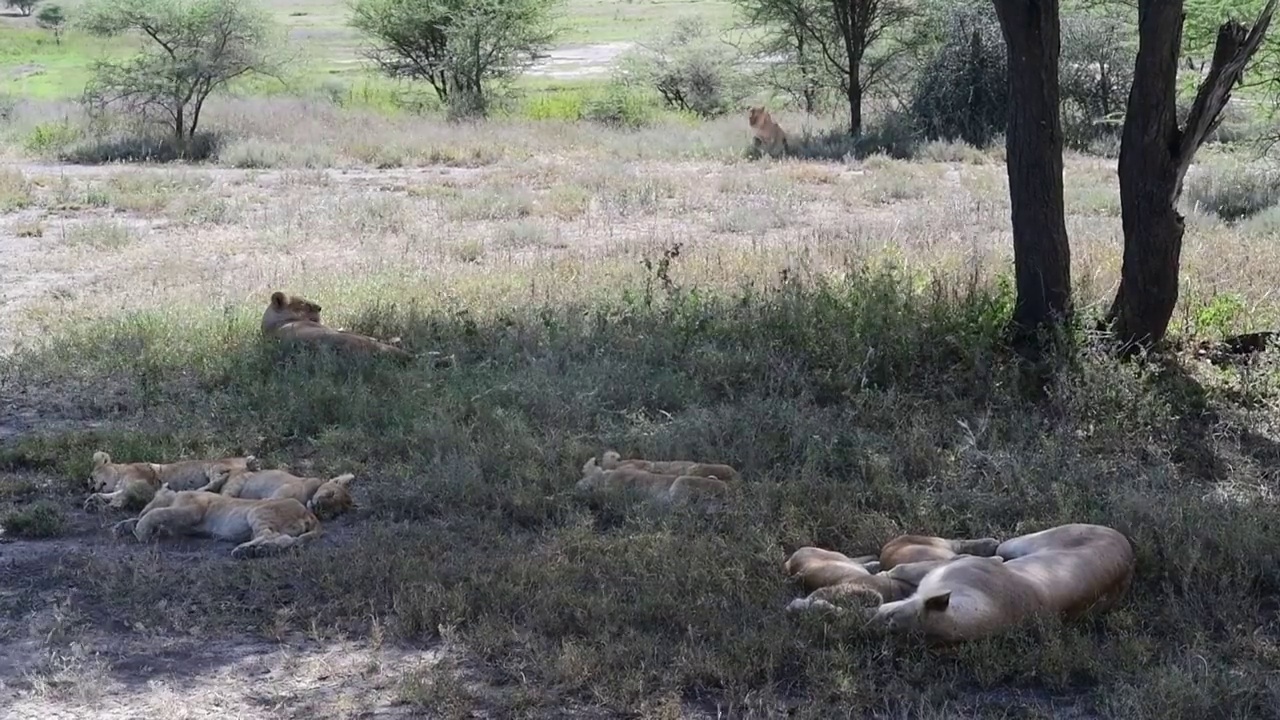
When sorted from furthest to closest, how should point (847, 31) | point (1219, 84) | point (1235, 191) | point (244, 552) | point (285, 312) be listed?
1. point (847, 31)
2. point (1235, 191)
3. point (285, 312)
4. point (1219, 84)
5. point (244, 552)

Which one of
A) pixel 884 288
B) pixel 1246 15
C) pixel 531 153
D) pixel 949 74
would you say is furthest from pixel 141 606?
pixel 949 74

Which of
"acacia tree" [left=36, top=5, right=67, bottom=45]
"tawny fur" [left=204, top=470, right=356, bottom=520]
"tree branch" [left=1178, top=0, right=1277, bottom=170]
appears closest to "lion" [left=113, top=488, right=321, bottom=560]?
"tawny fur" [left=204, top=470, right=356, bottom=520]

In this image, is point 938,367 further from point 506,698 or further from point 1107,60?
point 1107,60

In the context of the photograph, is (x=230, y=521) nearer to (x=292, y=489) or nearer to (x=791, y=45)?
(x=292, y=489)

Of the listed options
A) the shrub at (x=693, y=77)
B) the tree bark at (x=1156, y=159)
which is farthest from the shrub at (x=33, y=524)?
the shrub at (x=693, y=77)

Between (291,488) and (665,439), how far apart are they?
6.69 ft

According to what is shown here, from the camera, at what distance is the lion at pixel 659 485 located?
6154 millimetres

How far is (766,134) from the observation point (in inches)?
854

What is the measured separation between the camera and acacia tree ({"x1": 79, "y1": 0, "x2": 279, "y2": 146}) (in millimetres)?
23562

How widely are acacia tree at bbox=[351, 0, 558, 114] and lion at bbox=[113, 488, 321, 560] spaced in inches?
877

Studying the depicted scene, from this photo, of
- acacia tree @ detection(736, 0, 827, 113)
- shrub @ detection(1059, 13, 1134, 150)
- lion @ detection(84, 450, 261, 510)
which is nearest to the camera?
lion @ detection(84, 450, 261, 510)

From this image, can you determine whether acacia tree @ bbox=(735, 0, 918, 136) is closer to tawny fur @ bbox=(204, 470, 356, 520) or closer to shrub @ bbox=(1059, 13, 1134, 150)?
shrub @ bbox=(1059, 13, 1134, 150)

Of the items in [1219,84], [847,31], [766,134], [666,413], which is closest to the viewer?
[666,413]

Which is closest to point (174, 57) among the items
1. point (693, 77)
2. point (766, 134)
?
point (766, 134)
